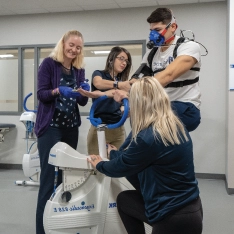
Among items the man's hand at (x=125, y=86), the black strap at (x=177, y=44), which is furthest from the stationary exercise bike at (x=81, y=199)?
the black strap at (x=177, y=44)

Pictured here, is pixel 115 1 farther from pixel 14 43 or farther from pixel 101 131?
pixel 101 131

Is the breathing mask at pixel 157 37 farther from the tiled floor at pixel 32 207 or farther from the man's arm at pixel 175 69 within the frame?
the tiled floor at pixel 32 207

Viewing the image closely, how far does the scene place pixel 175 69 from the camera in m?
1.81

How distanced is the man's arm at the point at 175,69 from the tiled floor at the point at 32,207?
1517 millimetres

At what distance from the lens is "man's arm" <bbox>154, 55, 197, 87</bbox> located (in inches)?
71.3

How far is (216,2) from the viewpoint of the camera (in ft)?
14.9

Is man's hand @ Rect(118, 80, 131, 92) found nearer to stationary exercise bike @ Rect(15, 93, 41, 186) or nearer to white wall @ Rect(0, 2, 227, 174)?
stationary exercise bike @ Rect(15, 93, 41, 186)

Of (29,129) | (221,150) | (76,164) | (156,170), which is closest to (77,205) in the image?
(76,164)

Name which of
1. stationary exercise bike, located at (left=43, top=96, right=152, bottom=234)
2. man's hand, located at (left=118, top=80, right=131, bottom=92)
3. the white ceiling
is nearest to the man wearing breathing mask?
man's hand, located at (left=118, top=80, right=131, bottom=92)

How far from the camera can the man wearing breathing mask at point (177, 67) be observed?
183 centimetres

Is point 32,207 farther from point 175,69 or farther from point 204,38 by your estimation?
point 204,38

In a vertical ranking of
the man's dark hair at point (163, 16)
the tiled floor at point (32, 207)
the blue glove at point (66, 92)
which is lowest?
the tiled floor at point (32, 207)

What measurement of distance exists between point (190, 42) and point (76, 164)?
3.28 ft

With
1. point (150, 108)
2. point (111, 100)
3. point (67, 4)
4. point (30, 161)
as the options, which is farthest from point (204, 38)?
point (150, 108)
